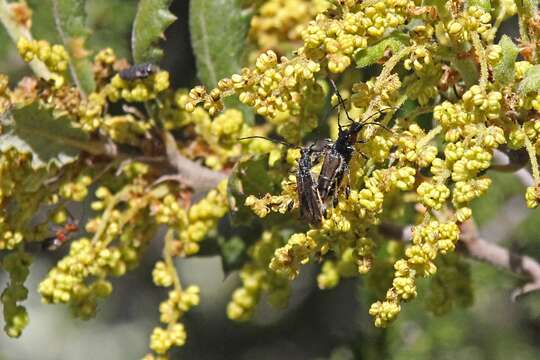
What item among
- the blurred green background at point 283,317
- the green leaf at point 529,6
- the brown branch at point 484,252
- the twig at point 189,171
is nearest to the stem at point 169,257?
the twig at point 189,171

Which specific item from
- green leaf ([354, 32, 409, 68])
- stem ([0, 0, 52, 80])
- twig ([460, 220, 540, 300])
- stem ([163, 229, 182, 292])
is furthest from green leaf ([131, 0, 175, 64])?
twig ([460, 220, 540, 300])

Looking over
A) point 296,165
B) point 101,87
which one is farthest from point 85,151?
point 296,165

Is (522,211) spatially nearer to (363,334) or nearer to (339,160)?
(363,334)

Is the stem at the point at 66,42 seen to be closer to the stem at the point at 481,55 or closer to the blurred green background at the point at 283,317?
the blurred green background at the point at 283,317

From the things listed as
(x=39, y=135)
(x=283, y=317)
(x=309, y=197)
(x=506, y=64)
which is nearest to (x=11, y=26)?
(x=39, y=135)

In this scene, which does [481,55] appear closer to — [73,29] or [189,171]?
[189,171]

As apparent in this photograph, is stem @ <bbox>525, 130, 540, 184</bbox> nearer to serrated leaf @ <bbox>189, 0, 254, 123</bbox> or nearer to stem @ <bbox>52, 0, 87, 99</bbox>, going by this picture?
serrated leaf @ <bbox>189, 0, 254, 123</bbox>
